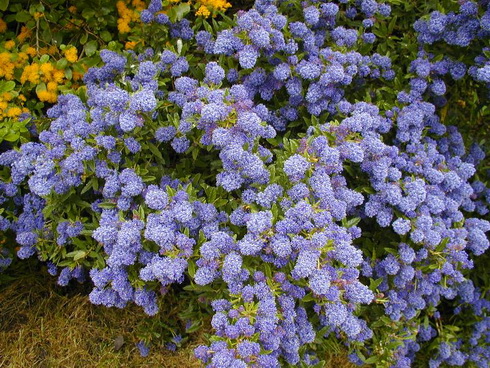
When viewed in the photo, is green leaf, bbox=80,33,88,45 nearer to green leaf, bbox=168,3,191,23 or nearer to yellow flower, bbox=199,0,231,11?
green leaf, bbox=168,3,191,23

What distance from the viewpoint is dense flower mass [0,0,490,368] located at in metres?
2.34

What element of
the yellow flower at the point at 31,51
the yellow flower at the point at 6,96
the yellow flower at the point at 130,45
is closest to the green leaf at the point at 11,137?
the yellow flower at the point at 6,96

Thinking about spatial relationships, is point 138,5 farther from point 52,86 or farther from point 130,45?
point 52,86

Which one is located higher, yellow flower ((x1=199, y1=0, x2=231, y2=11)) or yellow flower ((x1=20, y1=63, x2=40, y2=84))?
yellow flower ((x1=199, y1=0, x2=231, y2=11))

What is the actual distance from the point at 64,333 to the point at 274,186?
6.00 ft

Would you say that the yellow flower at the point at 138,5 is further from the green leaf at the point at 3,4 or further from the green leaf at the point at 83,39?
the green leaf at the point at 3,4

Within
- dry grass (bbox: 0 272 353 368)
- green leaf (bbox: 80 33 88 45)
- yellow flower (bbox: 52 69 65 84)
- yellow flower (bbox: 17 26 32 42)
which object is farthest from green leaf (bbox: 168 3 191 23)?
dry grass (bbox: 0 272 353 368)

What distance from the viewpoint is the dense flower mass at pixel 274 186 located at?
2.34 m

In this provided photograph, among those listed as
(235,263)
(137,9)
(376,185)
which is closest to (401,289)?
(376,185)

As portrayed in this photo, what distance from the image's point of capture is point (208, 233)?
2.50 metres

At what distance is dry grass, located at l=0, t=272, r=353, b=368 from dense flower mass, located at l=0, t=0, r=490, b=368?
235 mm

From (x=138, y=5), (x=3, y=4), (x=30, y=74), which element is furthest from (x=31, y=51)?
(x=138, y=5)

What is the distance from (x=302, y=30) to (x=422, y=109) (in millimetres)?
892

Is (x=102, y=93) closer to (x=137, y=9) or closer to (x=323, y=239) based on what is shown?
(x=137, y=9)
